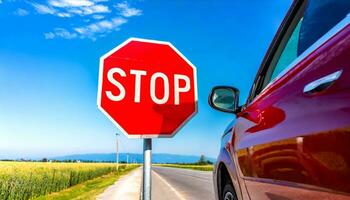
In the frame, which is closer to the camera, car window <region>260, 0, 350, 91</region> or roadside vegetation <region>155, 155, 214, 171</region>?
car window <region>260, 0, 350, 91</region>

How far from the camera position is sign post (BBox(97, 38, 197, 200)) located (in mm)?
3355

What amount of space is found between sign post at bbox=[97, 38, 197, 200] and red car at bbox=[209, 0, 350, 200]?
972 millimetres

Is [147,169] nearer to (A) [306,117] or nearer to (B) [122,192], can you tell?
(A) [306,117]

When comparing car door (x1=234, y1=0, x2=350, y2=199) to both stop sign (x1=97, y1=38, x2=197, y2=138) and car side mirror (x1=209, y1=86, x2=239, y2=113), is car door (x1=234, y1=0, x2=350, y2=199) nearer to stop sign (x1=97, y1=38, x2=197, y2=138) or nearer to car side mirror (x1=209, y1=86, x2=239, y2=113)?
car side mirror (x1=209, y1=86, x2=239, y2=113)

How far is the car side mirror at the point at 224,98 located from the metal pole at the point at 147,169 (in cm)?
77

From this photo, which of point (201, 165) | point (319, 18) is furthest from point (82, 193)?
point (201, 165)

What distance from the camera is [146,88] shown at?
3494 mm

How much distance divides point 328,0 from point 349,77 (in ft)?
2.32

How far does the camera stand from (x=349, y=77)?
117 centimetres

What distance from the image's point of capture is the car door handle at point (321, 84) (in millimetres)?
1268

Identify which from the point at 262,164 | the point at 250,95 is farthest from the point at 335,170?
the point at 250,95

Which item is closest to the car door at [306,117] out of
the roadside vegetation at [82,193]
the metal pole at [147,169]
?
the metal pole at [147,169]

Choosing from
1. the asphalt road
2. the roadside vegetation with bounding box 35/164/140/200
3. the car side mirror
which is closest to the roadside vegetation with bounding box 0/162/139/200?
the roadside vegetation with bounding box 35/164/140/200

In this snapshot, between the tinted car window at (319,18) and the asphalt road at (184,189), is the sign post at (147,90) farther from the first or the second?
the asphalt road at (184,189)
